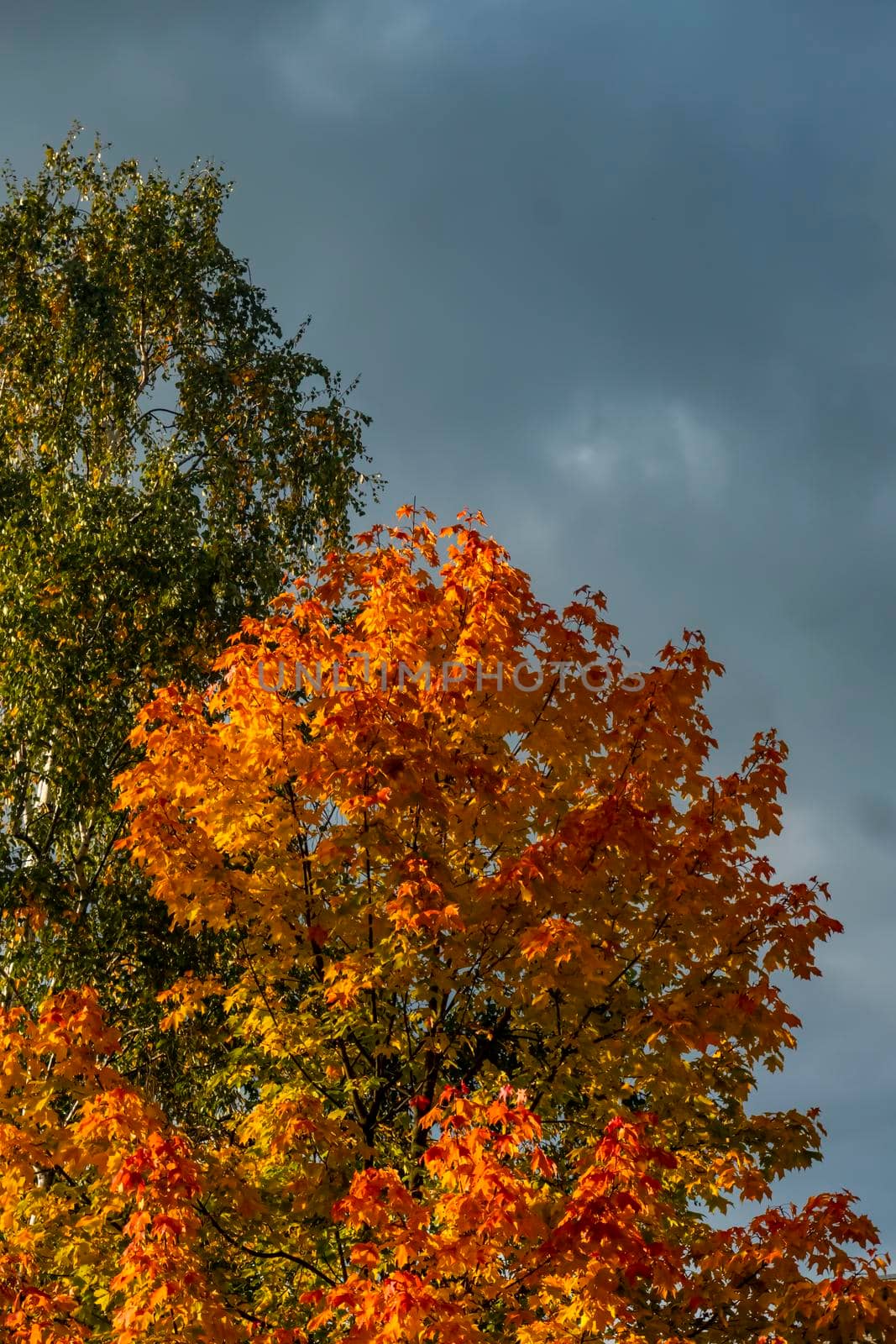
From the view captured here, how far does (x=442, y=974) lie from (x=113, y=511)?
9.29 meters

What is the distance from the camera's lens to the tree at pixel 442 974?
8.40 meters

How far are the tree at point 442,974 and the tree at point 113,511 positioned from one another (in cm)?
492

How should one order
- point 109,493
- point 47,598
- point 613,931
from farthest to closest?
point 109,493 → point 47,598 → point 613,931

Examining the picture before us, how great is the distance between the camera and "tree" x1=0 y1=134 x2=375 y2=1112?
49.0ft

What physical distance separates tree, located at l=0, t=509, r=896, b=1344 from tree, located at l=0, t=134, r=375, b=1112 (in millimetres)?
4915

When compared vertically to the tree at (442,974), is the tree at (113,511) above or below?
above

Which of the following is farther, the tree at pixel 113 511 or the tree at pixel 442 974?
the tree at pixel 113 511

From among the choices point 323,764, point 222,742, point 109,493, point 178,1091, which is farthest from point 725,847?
point 109,493

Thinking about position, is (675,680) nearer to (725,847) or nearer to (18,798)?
(725,847)

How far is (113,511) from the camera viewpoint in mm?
16203

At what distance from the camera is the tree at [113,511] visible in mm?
14945

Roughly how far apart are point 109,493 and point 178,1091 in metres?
7.21

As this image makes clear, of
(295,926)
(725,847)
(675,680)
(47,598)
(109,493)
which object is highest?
(109,493)

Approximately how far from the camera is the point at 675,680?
377 inches
